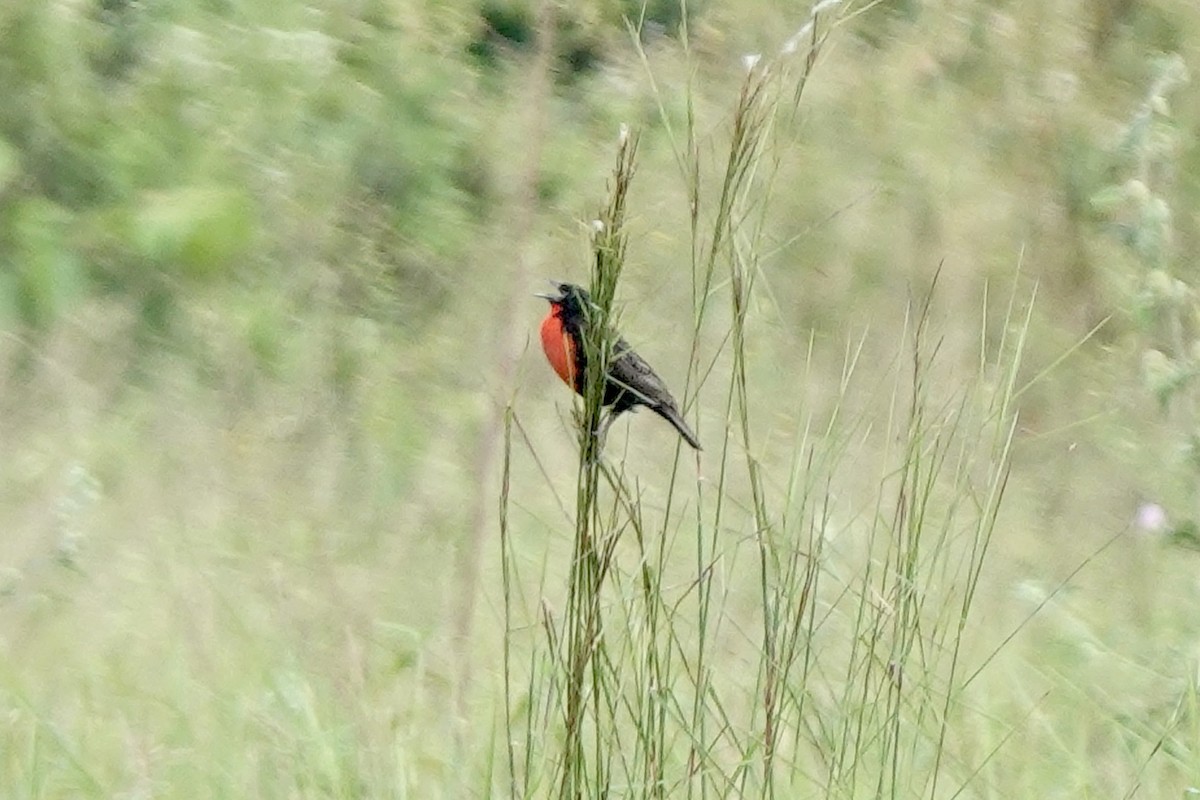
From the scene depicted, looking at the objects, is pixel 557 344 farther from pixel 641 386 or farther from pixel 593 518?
pixel 593 518

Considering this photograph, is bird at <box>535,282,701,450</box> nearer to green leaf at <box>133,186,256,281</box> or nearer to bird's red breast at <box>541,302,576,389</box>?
bird's red breast at <box>541,302,576,389</box>

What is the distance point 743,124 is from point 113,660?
1.66 m

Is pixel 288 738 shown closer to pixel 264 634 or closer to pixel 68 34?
pixel 264 634

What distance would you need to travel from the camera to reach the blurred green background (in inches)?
99.3

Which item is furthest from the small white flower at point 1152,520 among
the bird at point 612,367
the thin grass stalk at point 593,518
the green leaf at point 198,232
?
the green leaf at point 198,232

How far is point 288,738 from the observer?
7.52 ft

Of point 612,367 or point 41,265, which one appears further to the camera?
point 41,265

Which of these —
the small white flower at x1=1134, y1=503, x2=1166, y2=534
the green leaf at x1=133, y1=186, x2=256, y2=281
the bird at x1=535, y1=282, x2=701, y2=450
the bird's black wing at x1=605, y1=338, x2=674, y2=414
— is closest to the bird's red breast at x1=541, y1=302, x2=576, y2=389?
the bird at x1=535, y1=282, x2=701, y2=450

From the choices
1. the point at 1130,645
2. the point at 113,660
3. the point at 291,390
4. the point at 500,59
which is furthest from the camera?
the point at 500,59

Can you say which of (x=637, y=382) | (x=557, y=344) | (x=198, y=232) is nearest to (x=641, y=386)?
(x=637, y=382)

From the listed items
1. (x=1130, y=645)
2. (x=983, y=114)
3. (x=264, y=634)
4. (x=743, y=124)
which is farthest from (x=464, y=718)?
(x=983, y=114)

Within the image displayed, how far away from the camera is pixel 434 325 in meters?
4.42

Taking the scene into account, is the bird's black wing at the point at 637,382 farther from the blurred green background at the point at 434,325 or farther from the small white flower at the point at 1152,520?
the small white flower at the point at 1152,520

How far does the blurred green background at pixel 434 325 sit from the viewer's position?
2523 millimetres
